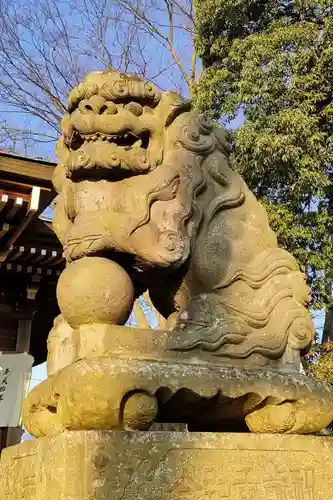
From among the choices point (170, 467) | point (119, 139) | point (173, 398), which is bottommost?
point (170, 467)

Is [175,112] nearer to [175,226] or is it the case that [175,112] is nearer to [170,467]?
[175,226]

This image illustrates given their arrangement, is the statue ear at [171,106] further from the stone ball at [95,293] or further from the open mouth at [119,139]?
the stone ball at [95,293]

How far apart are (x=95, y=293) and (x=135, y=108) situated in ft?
2.34

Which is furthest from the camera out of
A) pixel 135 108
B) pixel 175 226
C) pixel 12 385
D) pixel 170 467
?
pixel 12 385

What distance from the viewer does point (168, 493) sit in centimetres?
165

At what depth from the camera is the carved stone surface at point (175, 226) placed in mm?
1949

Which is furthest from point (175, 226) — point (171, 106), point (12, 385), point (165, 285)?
point (12, 385)

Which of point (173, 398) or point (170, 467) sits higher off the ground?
point (173, 398)

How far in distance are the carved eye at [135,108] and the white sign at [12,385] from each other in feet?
18.3

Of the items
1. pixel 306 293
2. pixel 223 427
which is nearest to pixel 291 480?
pixel 223 427

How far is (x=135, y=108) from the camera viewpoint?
210 centimetres

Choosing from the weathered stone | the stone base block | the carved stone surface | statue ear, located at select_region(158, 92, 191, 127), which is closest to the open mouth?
the carved stone surface

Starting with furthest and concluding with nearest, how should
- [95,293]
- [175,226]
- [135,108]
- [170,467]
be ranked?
1. [135,108]
2. [175,226]
3. [95,293]
4. [170,467]

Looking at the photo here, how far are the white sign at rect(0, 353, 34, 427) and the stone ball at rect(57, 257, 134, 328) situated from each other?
216 inches
